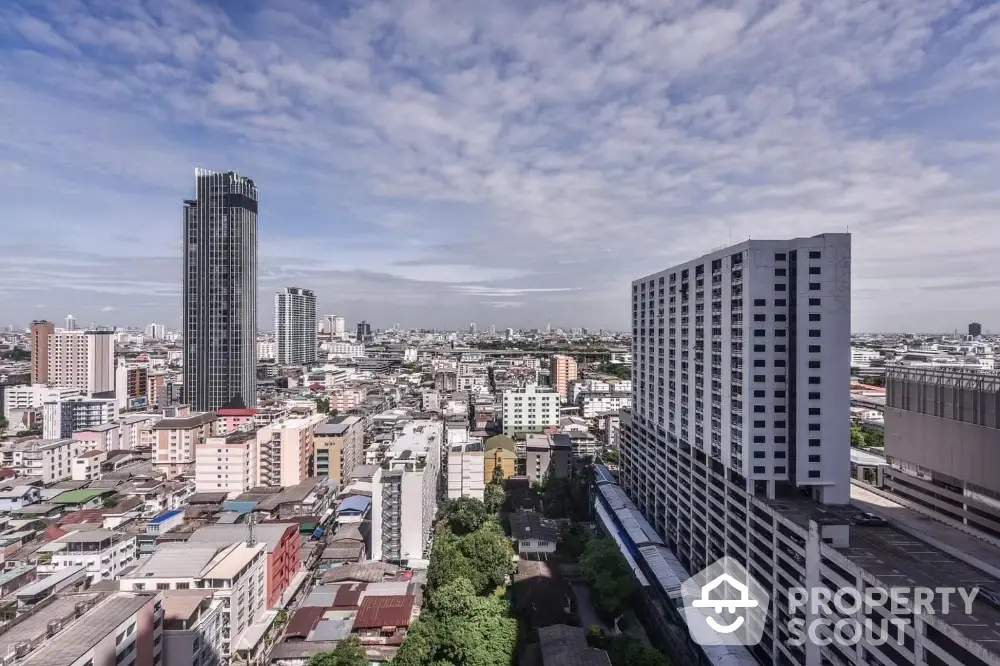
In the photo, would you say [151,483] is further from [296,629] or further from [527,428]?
[527,428]

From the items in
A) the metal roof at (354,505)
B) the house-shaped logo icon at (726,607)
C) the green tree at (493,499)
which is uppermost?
the house-shaped logo icon at (726,607)

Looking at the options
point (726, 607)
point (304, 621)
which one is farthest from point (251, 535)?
point (726, 607)

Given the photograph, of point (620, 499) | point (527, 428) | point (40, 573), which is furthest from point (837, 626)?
point (527, 428)

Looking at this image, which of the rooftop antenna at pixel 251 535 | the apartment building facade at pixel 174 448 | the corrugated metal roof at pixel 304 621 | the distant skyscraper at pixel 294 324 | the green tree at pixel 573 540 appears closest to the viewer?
the corrugated metal roof at pixel 304 621

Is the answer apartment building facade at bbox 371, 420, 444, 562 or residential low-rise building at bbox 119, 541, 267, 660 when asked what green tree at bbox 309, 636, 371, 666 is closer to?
residential low-rise building at bbox 119, 541, 267, 660

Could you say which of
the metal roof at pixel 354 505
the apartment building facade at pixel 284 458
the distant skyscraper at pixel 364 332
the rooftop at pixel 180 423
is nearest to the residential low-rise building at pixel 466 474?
the metal roof at pixel 354 505

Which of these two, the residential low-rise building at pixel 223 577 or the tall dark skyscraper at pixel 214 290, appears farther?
the tall dark skyscraper at pixel 214 290

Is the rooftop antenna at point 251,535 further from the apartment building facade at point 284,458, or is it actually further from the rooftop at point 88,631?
the apartment building facade at point 284,458
